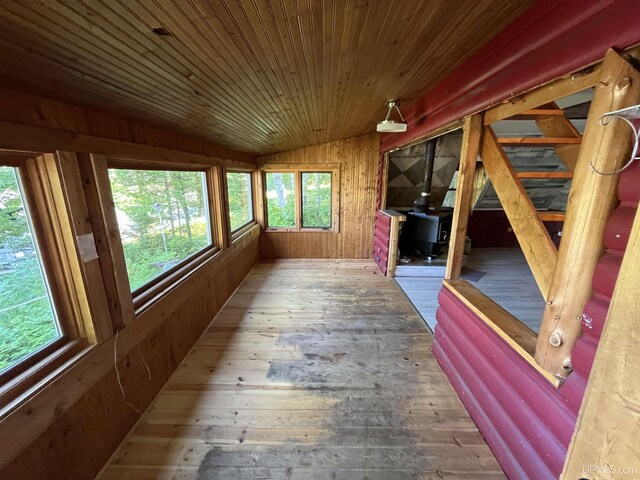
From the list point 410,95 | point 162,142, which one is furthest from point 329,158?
point 162,142

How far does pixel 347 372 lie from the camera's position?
88.0 inches

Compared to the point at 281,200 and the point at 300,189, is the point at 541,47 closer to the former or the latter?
the point at 300,189

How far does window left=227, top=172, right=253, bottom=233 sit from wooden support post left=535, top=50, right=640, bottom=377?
3.53 metres

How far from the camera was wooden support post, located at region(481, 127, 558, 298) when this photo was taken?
1.29 m

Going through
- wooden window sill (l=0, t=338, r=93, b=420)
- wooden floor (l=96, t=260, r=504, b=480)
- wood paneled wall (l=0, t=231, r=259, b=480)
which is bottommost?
wooden floor (l=96, t=260, r=504, b=480)

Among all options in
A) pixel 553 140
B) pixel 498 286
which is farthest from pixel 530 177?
pixel 498 286

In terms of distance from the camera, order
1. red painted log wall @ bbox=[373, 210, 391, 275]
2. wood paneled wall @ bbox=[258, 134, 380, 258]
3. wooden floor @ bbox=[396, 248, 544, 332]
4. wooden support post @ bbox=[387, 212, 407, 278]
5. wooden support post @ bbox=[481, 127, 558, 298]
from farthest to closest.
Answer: wood paneled wall @ bbox=[258, 134, 380, 258] → red painted log wall @ bbox=[373, 210, 391, 275] → wooden support post @ bbox=[387, 212, 407, 278] → wooden floor @ bbox=[396, 248, 544, 332] → wooden support post @ bbox=[481, 127, 558, 298]

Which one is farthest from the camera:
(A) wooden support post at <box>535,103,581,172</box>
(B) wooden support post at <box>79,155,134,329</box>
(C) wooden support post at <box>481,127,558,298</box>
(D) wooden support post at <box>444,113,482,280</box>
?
(D) wooden support post at <box>444,113,482,280</box>

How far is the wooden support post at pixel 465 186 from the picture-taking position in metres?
1.80

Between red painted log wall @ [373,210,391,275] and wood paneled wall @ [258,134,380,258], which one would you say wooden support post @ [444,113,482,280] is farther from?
wood paneled wall @ [258,134,380,258]

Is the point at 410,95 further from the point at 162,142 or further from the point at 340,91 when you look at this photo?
the point at 162,142

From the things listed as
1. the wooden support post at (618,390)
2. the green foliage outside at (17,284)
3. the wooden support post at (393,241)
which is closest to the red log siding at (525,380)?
the wooden support post at (618,390)

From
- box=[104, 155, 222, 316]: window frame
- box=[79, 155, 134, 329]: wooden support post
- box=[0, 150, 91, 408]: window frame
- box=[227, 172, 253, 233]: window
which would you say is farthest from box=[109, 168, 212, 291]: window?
box=[227, 172, 253, 233]: window

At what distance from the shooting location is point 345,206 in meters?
5.27
